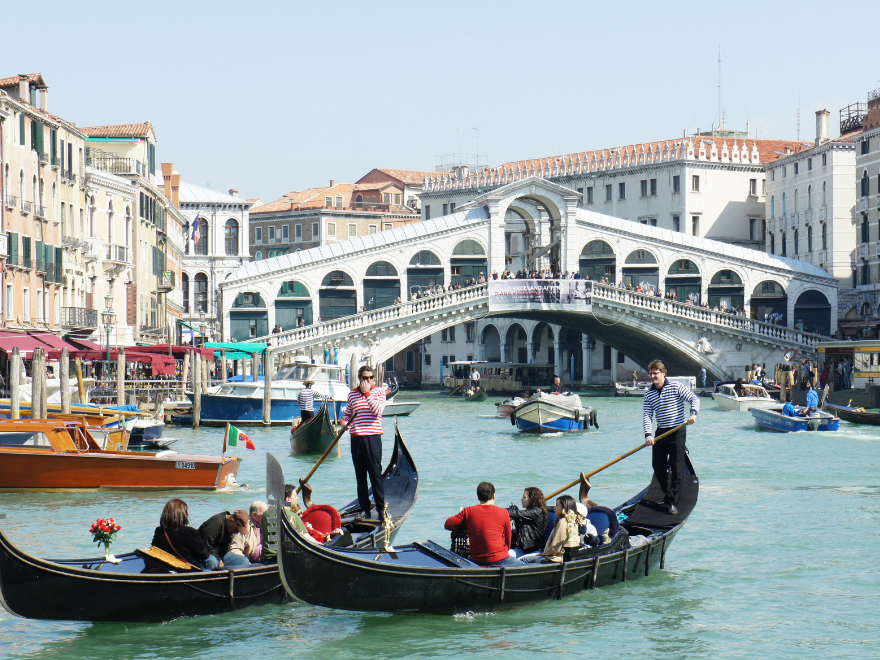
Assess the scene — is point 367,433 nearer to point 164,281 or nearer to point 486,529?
point 486,529

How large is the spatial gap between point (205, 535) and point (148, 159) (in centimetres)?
2909

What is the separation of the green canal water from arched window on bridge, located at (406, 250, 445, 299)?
62.3 ft

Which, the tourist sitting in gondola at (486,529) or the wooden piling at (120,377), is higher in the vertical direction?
the wooden piling at (120,377)

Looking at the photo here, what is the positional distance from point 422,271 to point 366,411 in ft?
96.0

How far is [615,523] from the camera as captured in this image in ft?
30.1

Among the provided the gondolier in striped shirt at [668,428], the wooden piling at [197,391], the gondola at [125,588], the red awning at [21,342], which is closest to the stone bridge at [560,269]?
the wooden piling at [197,391]

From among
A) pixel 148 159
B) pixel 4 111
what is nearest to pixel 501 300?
pixel 148 159

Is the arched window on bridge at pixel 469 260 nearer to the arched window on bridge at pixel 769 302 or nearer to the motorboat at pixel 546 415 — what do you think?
the arched window on bridge at pixel 769 302

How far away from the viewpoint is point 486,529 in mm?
8289

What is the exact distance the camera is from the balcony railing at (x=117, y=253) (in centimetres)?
3058

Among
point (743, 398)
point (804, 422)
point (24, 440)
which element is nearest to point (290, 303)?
point (743, 398)

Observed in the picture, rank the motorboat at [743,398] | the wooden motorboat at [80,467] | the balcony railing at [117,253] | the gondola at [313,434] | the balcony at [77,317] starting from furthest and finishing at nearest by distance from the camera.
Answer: the balcony railing at [117,253] → the motorboat at [743,398] → the balcony at [77,317] → the gondola at [313,434] → the wooden motorboat at [80,467]

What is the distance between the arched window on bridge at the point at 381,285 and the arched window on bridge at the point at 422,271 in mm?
424

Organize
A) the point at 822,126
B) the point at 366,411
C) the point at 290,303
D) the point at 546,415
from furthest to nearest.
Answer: the point at 822,126 → the point at 290,303 → the point at 546,415 → the point at 366,411
